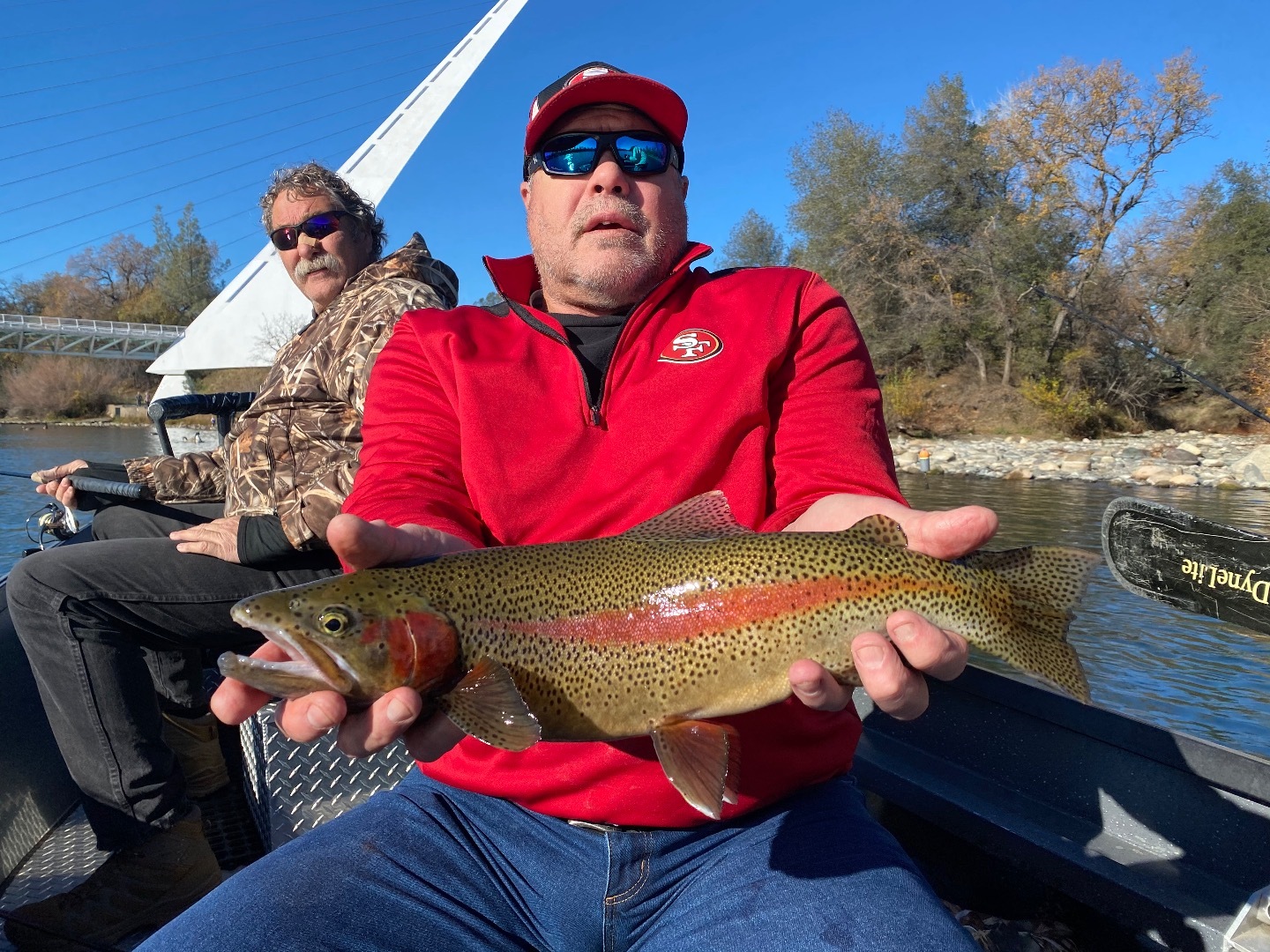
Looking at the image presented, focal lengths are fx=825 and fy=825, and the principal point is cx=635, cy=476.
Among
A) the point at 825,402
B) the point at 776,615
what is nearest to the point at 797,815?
the point at 776,615

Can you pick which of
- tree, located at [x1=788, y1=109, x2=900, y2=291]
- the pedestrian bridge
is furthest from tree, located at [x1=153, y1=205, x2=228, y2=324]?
tree, located at [x1=788, y1=109, x2=900, y2=291]

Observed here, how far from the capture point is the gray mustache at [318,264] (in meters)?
5.30

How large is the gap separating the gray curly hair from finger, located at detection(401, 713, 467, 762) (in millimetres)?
4117

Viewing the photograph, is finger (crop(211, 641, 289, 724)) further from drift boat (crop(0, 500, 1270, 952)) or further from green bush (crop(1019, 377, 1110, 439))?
green bush (crop(1019, 377, 1110, 439))

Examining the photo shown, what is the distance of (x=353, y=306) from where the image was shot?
4.60 m

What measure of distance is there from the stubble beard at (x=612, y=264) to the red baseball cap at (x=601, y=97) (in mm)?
374

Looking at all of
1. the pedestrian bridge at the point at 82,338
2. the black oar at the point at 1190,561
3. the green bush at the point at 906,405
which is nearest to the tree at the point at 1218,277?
the green bush at the point at 906,405

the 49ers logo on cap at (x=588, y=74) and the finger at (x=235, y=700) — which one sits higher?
the 49ers logo on cap at (x=588, y=74)

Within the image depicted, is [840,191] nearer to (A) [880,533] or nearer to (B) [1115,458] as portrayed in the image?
(B) [1115,458]

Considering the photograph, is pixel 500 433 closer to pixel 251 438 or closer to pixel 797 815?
pixel 797 815

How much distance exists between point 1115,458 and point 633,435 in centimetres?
3253

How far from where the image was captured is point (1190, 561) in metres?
3.52

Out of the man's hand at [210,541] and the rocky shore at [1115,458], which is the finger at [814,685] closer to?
the man's hand at [210,541]

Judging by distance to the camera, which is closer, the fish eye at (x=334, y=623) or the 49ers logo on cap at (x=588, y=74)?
the fish eye at (x=334, y=623)
